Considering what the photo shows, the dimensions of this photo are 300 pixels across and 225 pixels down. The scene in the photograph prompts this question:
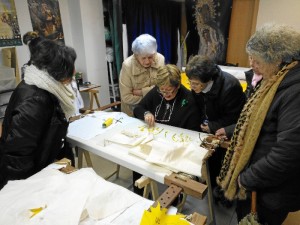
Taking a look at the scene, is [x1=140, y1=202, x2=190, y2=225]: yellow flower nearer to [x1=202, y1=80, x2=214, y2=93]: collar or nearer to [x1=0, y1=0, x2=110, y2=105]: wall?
[x1=202, y1=80, x2=214, y2=93]: collar

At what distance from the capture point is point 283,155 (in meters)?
0.91

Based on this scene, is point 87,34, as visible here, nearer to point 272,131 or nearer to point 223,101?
point 223,101

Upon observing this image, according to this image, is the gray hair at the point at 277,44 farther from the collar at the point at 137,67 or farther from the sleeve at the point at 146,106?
the collar at the point at 137,67

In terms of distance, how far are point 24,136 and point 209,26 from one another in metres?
3.68

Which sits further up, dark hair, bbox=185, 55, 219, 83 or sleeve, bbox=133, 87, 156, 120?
dark hair, bbox=185, 55, 219, 83

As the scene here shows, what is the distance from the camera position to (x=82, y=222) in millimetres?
812

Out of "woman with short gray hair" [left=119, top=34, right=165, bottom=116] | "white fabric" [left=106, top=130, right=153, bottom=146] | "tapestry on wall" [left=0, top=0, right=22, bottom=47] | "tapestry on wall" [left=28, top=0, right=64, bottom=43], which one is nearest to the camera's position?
"white fabric" [left=106, top=130, right=153, bottom=146]

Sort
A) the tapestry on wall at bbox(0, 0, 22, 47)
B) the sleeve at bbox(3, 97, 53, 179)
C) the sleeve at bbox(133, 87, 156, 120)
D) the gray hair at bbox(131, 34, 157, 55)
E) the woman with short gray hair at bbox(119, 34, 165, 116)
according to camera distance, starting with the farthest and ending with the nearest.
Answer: the tapestry on wall at bbox(0, 0, 22, 47) → the woman with short gray hair at bbox(119, 34, 165, 116) → the gray hair at bbox(131, 34, 157, 55) → the sleeve at bbox(133, 87, 156, 120) → the sleeve at bbox(3, 97, 53, 179)

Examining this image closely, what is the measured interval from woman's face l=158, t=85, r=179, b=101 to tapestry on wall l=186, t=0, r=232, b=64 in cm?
272

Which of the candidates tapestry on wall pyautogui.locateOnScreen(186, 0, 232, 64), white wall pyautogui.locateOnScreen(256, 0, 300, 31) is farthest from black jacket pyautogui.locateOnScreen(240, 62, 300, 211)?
tapestry on wall pyautogui.locateOnScreen(186, 0, 232, 64)

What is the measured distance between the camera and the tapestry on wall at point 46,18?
2965 mm

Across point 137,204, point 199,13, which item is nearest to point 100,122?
point 137,204

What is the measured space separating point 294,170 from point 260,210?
0.34 metres

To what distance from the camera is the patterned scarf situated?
3.18 ft
